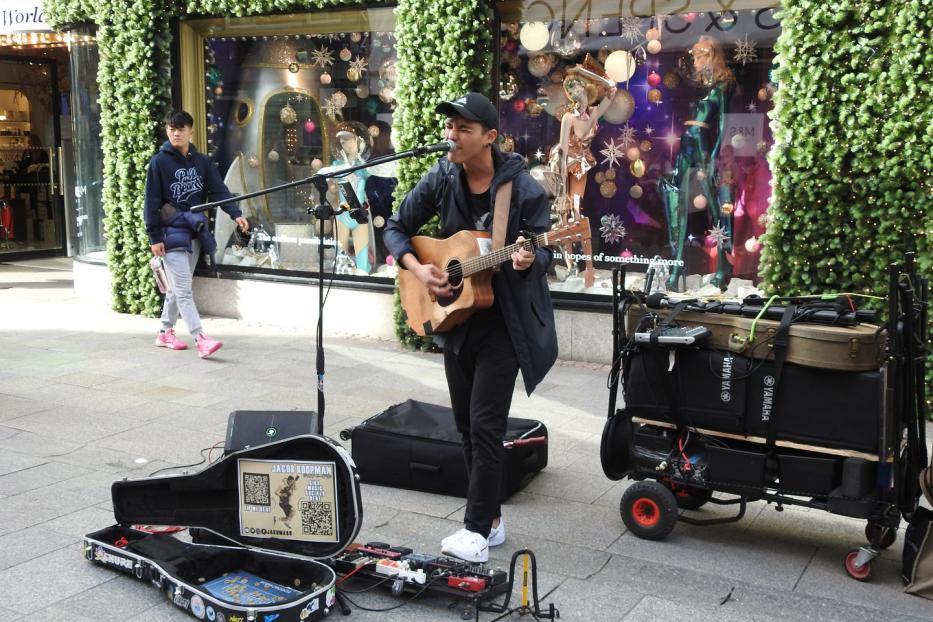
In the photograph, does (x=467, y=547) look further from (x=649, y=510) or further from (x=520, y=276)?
(x=520, y=276)

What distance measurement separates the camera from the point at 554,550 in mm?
4730

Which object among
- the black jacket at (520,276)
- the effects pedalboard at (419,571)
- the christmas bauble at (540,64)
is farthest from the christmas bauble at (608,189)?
the effects pedalboard at (419,571)

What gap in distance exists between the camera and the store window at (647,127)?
329 inches

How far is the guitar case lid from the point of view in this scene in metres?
4.09

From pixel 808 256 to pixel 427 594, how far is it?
4473 mm

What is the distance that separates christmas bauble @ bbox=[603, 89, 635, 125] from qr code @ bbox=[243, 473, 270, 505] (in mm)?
5667

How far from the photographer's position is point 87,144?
11867 millimetres

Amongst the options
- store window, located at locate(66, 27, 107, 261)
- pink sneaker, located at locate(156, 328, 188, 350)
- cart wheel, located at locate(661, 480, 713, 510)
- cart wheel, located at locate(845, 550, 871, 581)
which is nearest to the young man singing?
cart wheel, located at locate(661, 480, 713, 510)

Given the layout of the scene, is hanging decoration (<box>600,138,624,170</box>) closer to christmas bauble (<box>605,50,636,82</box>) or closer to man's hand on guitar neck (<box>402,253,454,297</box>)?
christmas bauble (<box>605,50,636,82</box>)

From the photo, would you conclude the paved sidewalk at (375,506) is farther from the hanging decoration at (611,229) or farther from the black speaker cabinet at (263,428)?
the hanging decoration at (611,229)

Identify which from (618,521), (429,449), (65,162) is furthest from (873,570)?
(65,162)

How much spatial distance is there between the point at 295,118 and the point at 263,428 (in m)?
6.65

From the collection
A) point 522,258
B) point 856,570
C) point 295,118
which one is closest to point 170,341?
point 295,118

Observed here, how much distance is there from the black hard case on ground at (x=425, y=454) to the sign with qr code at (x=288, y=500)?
4.34ft
